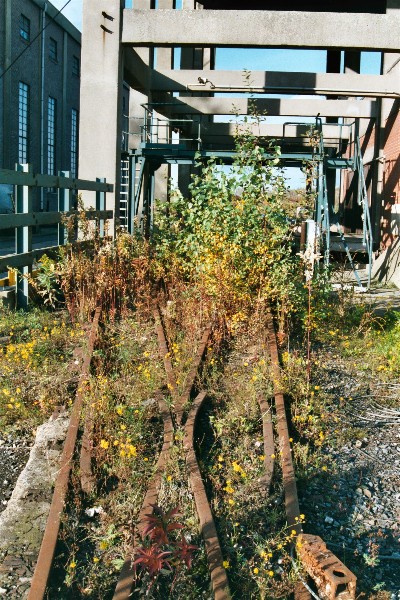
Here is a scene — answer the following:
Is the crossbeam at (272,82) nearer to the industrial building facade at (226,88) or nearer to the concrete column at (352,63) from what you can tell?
the industrial building facade at (226,88)

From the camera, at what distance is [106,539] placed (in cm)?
423

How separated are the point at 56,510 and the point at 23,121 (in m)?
40.3

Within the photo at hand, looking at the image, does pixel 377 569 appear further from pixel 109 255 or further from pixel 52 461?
pixel 109 255

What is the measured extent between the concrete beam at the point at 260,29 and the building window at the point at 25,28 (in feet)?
90.4

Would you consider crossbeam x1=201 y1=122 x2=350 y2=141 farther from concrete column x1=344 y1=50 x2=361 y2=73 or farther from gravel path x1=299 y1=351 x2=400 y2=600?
gravel path x1=299 y1=351 x2=400 y2=600

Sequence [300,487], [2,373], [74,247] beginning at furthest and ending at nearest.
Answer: [74,247]
[2,373]
[300,487]

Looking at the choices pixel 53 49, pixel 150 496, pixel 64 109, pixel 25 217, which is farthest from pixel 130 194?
pixel 64 109

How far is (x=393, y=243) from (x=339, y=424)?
1312 centimetres

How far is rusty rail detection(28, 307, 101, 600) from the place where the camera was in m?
3.66

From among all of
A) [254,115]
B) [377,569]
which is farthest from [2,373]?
[254,115]

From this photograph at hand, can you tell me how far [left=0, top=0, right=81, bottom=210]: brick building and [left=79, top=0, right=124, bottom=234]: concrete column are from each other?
20.1 meters

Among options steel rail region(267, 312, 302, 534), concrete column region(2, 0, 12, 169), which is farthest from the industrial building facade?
concrete column region(2, 0, 12, 169)

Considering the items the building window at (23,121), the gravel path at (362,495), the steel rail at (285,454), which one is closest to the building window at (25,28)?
the building window at (23,121)

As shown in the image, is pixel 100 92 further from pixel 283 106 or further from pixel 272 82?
pixel 283 106
